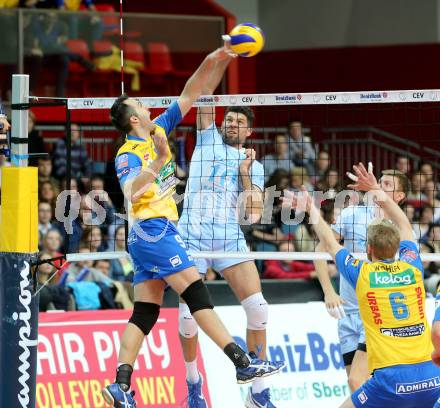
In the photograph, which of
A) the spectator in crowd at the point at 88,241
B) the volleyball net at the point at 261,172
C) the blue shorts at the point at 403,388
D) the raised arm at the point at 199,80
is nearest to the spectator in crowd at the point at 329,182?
the volleyball net at the point at 261,172

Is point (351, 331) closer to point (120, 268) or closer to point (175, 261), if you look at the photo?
point (175, 261)

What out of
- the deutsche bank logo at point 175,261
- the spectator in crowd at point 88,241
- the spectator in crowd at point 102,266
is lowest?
the spectator in crowd at point 102,266

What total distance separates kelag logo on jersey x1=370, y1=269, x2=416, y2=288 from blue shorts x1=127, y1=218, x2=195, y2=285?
1385 mm

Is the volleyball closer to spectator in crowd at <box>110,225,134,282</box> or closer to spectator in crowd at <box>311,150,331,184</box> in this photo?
spectator in crowd at <box>110,225,134,282</box>

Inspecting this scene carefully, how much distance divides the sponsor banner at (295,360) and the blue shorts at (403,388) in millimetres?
3660

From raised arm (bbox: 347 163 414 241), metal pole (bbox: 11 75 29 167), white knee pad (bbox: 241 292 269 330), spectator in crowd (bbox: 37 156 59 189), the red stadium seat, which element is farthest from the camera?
the red stadium seat

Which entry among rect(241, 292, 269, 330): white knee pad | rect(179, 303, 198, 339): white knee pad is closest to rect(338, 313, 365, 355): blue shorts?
rect(241, 292, 269, 330): white knee pad

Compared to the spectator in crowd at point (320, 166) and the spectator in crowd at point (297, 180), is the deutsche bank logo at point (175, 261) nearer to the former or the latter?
the spectator in crowd at point (297, 180)

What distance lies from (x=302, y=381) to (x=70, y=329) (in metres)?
2.39

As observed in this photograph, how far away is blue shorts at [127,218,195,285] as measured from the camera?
25.0 ft

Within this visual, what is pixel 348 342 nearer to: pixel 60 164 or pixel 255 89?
pixel 60 164

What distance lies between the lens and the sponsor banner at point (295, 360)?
10.7 metres

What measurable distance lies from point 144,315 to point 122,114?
1459 millimetres

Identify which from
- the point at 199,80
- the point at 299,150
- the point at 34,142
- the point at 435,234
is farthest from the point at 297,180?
the point at 199,80
